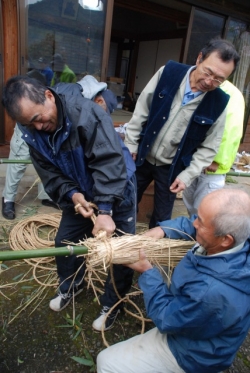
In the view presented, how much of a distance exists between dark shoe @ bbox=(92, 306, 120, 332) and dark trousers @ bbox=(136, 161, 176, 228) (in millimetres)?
964

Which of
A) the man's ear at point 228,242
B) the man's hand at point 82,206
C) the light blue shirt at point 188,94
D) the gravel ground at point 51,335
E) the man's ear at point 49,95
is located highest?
the light blue shirt at point 188,94

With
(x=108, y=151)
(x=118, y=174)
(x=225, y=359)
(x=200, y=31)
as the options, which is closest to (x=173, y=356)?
(x=225, y=359)

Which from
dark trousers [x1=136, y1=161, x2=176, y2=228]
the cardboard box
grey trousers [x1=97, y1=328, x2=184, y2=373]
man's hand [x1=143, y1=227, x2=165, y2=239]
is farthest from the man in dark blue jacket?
the cardboard box

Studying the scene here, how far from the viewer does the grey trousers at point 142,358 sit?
56.9 inches

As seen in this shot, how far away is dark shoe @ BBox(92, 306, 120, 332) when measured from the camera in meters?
2.04

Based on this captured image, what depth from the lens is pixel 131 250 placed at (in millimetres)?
1500

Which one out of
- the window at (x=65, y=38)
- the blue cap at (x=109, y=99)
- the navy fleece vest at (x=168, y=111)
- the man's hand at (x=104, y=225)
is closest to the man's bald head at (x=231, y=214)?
the man's hand at (x=104, y=225)

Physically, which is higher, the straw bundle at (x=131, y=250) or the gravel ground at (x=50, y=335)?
the straw bundle at (x=131, y=250)

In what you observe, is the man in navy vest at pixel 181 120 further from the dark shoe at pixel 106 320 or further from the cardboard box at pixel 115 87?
the cardboard box at pixel 115 87

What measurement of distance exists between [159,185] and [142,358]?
1.42 meters

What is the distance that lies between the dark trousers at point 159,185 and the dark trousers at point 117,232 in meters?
0.59

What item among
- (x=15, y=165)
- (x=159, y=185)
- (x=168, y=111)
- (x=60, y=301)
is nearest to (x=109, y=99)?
(x=168, y=111)

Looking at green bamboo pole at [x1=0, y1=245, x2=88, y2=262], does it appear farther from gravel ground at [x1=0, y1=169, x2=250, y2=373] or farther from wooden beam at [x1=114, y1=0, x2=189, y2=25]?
wooden beam at [x1=114, y1=0, x2=189, y2=25]

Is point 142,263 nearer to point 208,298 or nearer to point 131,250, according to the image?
point 131,250
